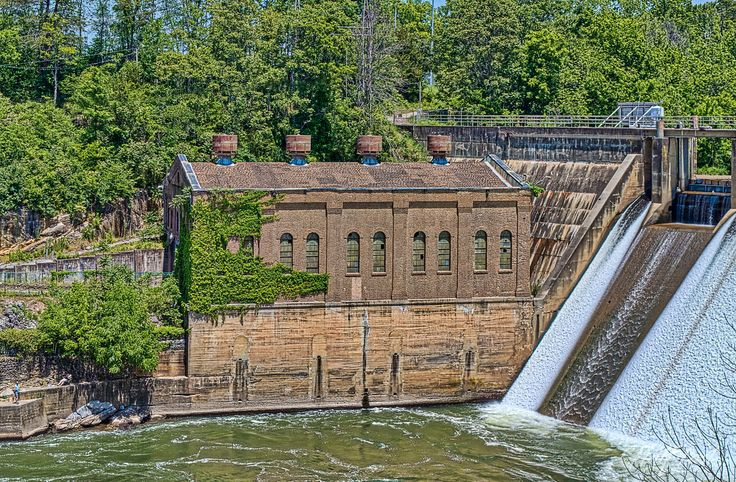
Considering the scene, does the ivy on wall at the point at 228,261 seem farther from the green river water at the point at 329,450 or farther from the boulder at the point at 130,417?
the green river water at the point at 329,450

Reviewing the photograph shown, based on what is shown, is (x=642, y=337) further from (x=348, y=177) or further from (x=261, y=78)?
(x=261, y=78)

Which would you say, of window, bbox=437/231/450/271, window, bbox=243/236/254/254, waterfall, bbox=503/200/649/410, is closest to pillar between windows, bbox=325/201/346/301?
window, bbox=243/236/254/254

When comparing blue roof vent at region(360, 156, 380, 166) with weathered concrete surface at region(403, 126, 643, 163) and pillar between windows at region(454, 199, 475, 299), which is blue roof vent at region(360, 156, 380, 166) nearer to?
pillar between windows at region(454, 199, 475, 299)

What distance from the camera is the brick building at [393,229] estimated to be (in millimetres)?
50562

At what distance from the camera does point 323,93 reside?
71.4 m

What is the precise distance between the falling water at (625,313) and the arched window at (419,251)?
7333mm

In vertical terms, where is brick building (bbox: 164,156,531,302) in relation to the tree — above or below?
above

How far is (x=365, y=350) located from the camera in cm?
5091

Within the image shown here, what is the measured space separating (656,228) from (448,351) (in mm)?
10390

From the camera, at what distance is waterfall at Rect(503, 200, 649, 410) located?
50.6 metres

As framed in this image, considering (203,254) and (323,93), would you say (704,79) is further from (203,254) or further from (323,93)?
(203,254)

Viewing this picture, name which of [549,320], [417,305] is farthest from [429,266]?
[549,320]

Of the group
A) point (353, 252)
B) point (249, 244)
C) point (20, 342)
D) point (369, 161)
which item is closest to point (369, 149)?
point (369, 161)

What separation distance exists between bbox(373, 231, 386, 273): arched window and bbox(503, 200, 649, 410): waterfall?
23.9 ft
